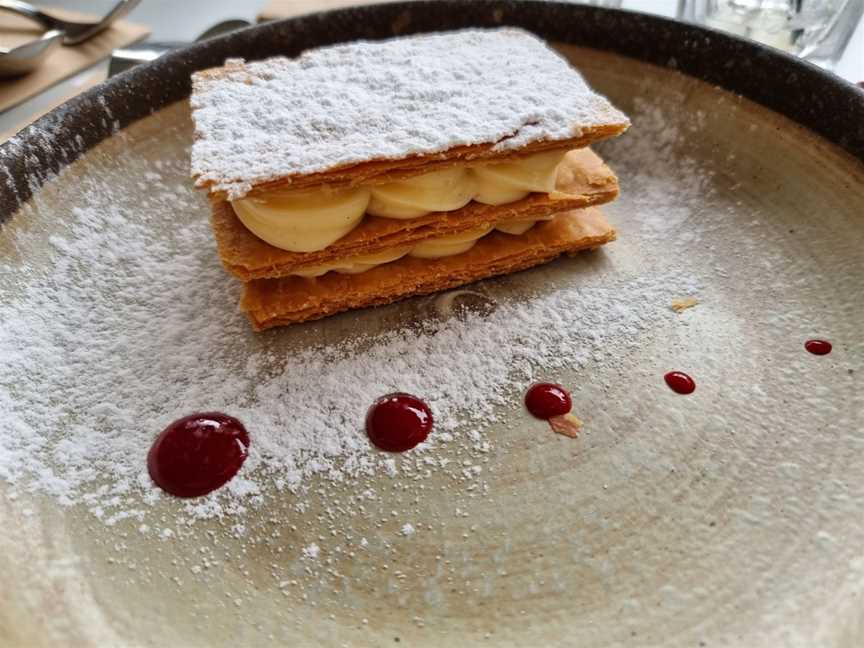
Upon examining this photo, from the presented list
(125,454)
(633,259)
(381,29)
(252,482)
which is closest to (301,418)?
(252,482)

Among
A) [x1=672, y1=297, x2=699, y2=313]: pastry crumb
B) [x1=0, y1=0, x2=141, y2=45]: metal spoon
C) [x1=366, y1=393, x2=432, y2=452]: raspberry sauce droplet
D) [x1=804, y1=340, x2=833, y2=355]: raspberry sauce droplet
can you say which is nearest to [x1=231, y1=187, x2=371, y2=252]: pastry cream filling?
[x1=366, y1=393, x2=432, y2=452]: raspberry sauce droplet

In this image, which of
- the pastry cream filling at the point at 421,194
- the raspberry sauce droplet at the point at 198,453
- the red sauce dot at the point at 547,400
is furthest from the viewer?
the pastry cream filling at the point at 421,194

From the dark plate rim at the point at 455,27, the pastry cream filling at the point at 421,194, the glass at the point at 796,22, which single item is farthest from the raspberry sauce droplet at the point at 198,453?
the glass at the point at 796,22

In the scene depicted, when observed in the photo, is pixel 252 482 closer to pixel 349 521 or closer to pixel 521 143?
pixel 349 521

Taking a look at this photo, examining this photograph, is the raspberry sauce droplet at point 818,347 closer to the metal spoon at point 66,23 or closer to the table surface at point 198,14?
the table surface at point 198,14

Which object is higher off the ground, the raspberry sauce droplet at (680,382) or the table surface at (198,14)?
the raspberry sauce droplet at (680,382)
